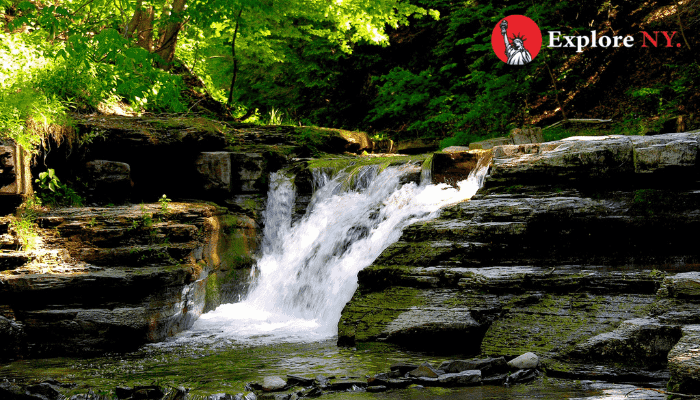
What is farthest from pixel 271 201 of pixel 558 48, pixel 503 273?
pixel 558 48

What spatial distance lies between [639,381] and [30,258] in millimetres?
7109

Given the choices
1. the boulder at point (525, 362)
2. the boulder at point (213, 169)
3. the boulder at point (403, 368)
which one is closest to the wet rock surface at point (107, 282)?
the boulder at point (213, 169)

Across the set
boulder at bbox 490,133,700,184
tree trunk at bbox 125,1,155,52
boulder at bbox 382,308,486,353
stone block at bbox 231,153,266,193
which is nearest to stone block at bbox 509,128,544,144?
boulder at bbox 490,133,700,184

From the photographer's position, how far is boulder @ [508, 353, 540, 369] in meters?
4.74

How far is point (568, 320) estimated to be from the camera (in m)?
5.27

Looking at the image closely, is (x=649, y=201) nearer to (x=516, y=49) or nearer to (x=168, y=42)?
(x=516, y=49)

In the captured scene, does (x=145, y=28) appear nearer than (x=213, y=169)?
No

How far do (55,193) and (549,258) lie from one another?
25.1 ft

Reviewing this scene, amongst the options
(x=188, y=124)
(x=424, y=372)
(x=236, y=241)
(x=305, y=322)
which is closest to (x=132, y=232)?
(x=236, y=241)

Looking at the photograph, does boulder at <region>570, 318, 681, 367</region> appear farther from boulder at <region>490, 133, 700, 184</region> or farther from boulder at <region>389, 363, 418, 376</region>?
boulder at <region>490, 133, 700, 184</region>

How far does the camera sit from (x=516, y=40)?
14281 millimetres

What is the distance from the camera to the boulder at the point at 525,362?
4.74 m

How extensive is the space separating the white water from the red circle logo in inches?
261

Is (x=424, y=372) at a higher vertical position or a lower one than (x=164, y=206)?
lower
